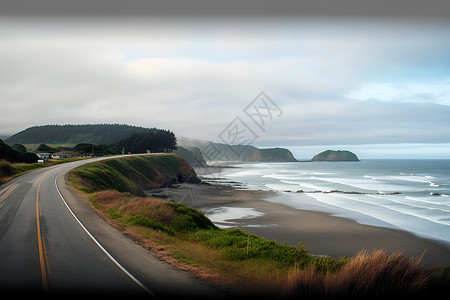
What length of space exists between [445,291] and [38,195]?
2665 centimetres

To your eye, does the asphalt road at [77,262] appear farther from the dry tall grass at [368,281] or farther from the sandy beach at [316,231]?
the sandy beach at [316,231]

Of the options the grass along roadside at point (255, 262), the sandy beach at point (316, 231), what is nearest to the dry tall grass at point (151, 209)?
the grass along roadside at point (255, 262)

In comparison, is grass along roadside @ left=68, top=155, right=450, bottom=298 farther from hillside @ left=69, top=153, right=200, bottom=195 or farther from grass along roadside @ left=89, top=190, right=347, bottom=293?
hillside @ left=69, top=153, right=200, bottom=195

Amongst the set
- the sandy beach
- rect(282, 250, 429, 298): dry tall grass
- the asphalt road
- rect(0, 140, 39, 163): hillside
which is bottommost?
the sandy beach

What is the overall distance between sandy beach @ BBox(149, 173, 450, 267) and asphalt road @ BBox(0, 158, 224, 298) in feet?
41.5

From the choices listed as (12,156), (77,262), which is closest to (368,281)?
(77,262)

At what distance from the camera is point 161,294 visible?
7922 millimetres

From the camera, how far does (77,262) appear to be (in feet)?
33.4

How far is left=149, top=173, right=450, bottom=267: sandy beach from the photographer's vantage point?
2173 cm

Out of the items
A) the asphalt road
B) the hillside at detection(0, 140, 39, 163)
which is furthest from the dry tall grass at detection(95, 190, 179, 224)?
the hillside at detection(0, 140, 39, 163)

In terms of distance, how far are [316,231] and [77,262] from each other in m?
21.0

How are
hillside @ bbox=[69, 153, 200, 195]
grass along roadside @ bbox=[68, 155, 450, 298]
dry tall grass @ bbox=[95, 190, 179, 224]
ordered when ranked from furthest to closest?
hillside @ bbox=[69, 153, 200, 195] → dry tall grass @ bbox=[95, 190, 179, 224] → grass along roadside @ bbox=[68, 155, 450, 298]

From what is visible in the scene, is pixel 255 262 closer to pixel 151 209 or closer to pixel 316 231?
pixel 151 209

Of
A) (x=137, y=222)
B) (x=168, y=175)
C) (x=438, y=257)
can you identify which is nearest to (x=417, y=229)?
(x=438, y=257)
